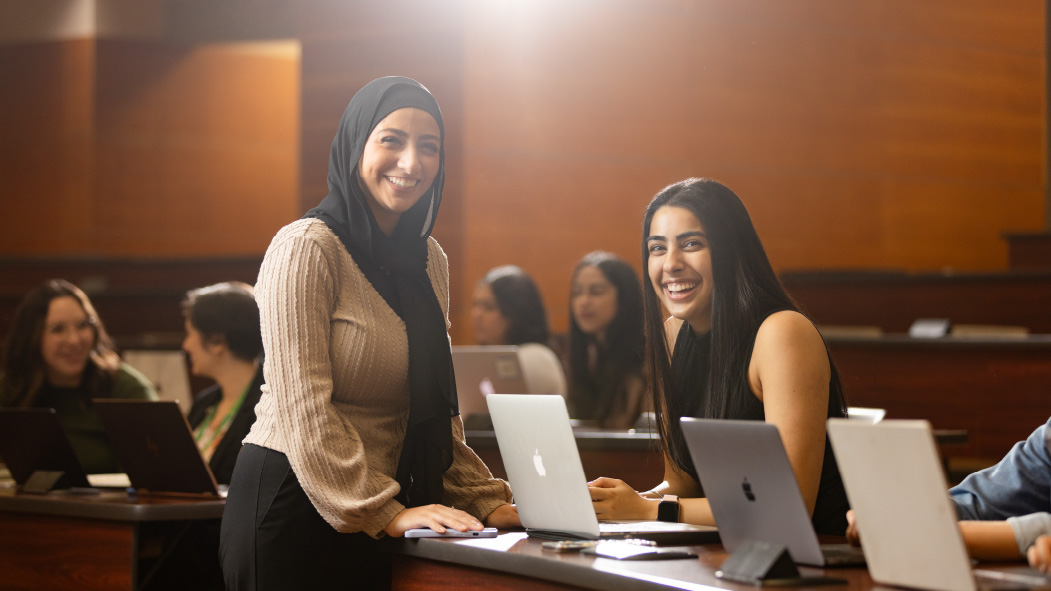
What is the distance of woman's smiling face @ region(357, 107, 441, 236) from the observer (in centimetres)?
194

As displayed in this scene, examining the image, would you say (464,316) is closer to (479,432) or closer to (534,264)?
(534,264)

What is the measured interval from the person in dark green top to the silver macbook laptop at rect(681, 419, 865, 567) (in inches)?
100.0

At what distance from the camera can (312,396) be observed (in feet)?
5.90


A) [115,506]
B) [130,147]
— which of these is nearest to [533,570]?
[115,506]

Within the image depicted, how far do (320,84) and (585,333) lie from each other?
2.88 m

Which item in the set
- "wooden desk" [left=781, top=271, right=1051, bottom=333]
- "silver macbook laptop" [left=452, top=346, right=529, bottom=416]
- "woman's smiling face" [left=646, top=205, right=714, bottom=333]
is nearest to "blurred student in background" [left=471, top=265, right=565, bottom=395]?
"silver macbook laptop" [left=452, top=346, right=529, bottom=416]

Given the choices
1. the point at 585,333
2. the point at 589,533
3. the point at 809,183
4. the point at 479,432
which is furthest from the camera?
the point at 809,183

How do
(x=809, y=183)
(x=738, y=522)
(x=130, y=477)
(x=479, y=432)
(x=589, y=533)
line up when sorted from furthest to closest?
1. (x=809, y=183)
2. (x=479, y=432)
3. (x=130, y=477)
4. (x=589, y=533)
5. (x=738, y=522)

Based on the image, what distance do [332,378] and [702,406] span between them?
0.64m

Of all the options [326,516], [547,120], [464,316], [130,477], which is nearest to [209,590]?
[130,477]

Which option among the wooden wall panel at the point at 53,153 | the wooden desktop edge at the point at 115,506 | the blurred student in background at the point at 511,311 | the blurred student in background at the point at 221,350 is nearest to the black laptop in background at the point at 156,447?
the wooden desktop edge at the point at 115,506

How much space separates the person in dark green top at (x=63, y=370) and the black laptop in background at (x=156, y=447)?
948 millimetres

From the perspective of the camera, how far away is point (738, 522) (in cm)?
154

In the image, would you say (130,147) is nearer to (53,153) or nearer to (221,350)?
(53,153)
